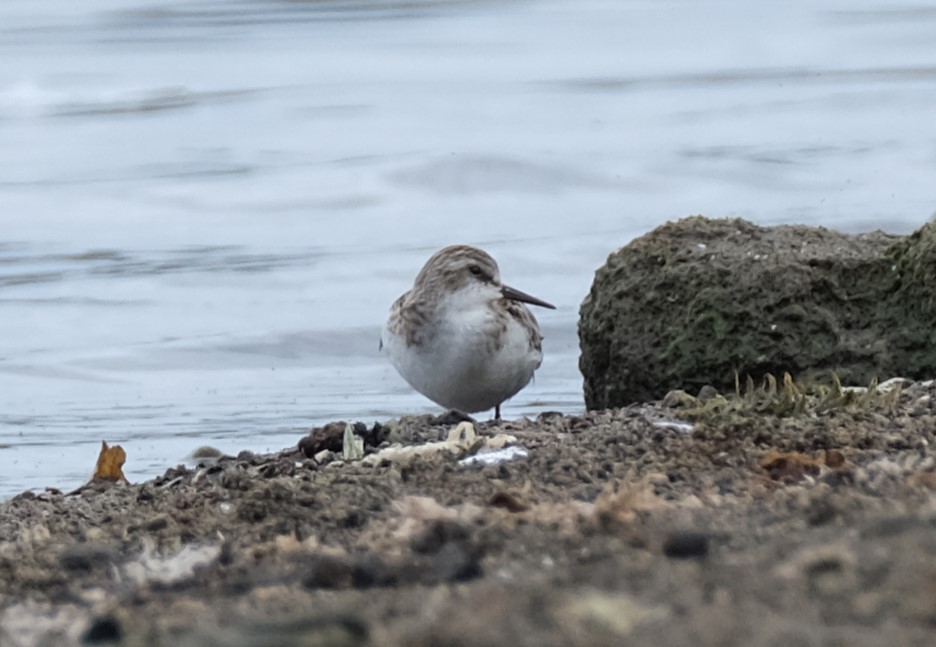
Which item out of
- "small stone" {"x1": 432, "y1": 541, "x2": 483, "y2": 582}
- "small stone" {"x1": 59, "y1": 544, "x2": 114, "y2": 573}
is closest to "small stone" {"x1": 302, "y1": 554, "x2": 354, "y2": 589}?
"small stone" {"x1": 432, "y1": 541, "x2": 483, "y2": 582}

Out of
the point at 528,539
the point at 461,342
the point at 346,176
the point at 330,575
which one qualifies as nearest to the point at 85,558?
the point at 330,575

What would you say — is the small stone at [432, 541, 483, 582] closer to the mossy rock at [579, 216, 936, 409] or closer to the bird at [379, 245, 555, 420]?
the mossy rock at [579, 216, 936, 409]

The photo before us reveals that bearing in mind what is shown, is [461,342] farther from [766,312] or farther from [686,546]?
[686,546]

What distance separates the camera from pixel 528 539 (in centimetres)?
427

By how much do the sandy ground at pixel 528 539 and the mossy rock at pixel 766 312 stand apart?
130 cm

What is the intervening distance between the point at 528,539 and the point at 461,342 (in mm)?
4457

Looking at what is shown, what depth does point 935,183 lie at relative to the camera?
15.8 m

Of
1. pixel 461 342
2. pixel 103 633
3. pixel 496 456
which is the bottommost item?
pixel 103 633

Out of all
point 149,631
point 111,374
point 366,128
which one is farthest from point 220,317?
point 149,631

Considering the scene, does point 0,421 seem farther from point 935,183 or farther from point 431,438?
point 935,183

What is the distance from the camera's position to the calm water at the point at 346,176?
11461 millimetres

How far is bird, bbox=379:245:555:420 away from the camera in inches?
344

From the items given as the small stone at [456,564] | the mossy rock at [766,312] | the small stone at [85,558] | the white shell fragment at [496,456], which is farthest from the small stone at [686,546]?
the mossy rock at [766,312]

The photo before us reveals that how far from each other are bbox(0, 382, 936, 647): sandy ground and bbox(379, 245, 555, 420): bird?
5.89ft
